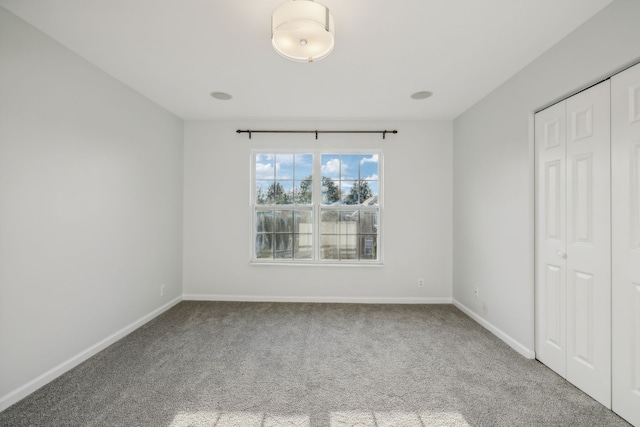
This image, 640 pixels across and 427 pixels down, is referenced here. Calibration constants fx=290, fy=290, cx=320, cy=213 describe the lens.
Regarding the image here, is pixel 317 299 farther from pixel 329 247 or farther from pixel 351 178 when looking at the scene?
pixel 351 178

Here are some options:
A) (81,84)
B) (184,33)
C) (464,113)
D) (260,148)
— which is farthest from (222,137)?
(464,113)

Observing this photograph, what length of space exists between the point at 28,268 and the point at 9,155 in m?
0.78

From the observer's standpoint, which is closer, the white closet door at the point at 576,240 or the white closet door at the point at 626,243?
the white closet door at the point at 626,243

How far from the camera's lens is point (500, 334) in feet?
9.67

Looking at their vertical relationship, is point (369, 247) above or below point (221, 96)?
below

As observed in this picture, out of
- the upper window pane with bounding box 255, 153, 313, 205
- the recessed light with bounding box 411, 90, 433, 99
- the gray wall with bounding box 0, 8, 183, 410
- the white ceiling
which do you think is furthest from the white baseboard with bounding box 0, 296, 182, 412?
the recessed light with bounding box 411, 90, 433, 99

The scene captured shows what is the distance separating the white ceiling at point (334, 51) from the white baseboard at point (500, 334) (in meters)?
2.51

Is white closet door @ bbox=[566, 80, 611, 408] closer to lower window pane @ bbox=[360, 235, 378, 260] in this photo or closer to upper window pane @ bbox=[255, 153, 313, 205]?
lower window pane @ bbox=[360, 235, 378, 260]

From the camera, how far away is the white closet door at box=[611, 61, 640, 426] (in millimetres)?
1724

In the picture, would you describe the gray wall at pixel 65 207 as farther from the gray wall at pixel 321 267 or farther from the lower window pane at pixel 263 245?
the lower window pane at pixel 263 245

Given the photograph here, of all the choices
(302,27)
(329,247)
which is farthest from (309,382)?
(302,27)

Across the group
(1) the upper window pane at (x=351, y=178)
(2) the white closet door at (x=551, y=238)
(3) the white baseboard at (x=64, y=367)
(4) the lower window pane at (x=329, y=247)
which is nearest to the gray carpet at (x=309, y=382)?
(3) the white baseboard at (x=64, y=367)

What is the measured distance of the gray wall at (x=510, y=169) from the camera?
1.89 metres

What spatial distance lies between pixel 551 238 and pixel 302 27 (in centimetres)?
248
